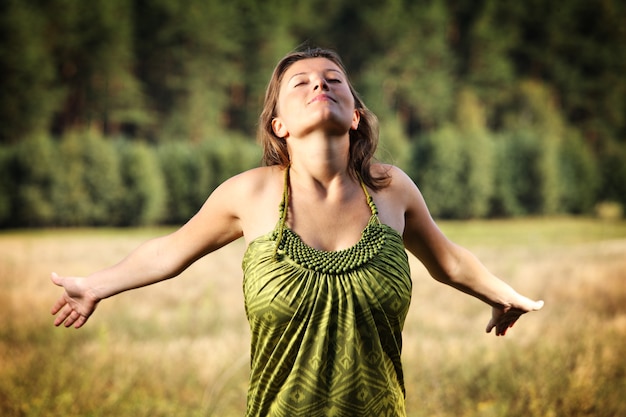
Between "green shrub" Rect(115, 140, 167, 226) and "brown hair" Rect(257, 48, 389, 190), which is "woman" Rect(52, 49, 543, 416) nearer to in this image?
"brown hair" Rect(257, 48, 389, 190)

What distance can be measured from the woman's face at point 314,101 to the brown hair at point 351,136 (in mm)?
42

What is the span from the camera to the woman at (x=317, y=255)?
Answer: 1.63 metres

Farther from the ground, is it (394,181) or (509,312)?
(394,181)

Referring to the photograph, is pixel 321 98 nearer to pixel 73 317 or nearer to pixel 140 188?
pixel 73 317

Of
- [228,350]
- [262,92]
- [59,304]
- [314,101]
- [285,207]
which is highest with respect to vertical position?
[262,92]

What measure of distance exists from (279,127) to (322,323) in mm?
543

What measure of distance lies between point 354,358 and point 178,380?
2823 mm

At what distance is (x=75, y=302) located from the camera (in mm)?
1976

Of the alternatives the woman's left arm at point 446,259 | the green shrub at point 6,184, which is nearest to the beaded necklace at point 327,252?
the woman's left arm at point 446,259

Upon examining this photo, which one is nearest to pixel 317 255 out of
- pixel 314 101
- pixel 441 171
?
pixel 314 101

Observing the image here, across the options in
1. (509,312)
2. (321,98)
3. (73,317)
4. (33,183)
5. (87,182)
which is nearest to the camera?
(321,98)

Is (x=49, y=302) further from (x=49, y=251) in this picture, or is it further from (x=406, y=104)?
(x=406, y=104)

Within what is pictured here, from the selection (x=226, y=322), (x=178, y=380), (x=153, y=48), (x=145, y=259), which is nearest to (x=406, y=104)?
(x=153, y=48)

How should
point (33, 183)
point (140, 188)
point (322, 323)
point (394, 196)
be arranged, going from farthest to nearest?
point (140, 188) < point (33, 183) < point (394, 196) < point (322, 323)
